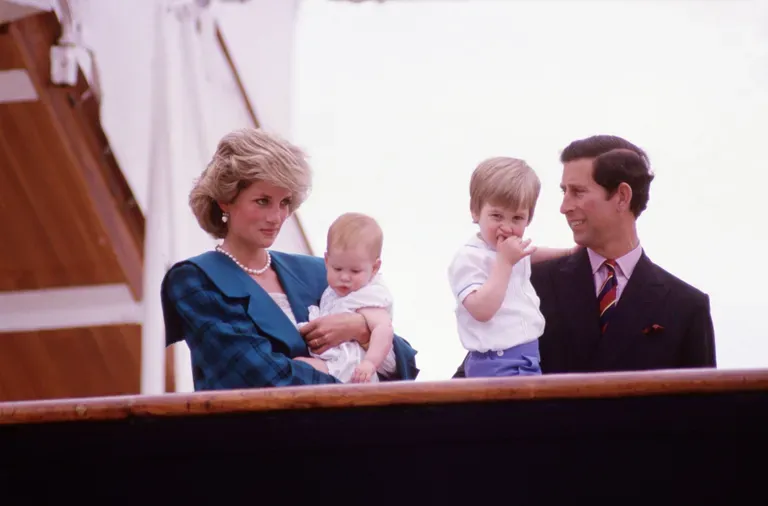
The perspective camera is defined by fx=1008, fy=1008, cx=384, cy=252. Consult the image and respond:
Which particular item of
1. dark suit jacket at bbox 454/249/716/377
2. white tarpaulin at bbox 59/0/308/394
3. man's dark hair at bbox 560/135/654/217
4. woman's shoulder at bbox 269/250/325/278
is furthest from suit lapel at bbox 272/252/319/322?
white tarpaulin at bbox 59/0/308/394

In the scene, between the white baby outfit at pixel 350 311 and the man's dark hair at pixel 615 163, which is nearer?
the white baby outfit at pixel 350 311

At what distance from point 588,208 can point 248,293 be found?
61 centimetres

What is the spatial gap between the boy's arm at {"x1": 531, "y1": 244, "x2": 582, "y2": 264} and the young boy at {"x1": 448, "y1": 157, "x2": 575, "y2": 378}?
0.56ft

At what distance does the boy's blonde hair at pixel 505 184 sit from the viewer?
168 cm

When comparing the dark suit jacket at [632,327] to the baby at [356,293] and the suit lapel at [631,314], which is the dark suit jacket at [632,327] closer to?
the suit lapel at [631,314]

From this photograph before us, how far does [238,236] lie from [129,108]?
166cm

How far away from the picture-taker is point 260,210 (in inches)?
65.9

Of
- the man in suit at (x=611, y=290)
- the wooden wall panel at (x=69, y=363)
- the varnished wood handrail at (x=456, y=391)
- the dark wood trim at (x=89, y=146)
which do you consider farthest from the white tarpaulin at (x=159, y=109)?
the varnished wood handrail at (x=456, y=391)

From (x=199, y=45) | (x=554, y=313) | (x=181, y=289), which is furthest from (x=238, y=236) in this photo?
(x=199, y=45)

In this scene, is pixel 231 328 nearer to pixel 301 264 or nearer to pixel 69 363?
pixel 301 264

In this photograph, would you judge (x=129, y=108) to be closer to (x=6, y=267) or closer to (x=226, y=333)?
(x=6, y=267)

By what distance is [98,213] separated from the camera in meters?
3.16

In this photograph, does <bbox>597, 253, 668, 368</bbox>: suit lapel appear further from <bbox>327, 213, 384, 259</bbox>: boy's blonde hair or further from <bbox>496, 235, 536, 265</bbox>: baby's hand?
<bbox>327, 213, 384, 259</bbox>: boy's blonde hair

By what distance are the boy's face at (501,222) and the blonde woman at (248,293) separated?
26cm
